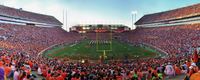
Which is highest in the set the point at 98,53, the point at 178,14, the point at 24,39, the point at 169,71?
the point at 178,14

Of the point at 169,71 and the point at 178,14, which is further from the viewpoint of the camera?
the point at 178,14

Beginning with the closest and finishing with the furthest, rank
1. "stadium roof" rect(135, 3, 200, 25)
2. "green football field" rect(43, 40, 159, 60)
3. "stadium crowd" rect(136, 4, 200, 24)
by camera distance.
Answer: "green football field" rect(43, 40, 159, 60) < "stadium roof" rect(135, 3, 200, 25) < "stadium crowd" rect(136, 4, 200, 24)

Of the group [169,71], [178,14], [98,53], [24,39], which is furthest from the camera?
[178,14]

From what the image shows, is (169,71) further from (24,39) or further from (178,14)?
(178,14)

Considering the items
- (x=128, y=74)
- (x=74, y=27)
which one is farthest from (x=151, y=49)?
(x=74, y=27)

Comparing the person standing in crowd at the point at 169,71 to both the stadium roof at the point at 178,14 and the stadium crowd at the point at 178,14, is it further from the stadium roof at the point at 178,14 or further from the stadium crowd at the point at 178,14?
the stadium crowd at the point at 178,14

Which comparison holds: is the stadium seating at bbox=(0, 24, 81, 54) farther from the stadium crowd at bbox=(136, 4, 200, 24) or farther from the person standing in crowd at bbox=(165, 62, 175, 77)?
the person standing in crowd at bbox=(165, 62, 175, 77)

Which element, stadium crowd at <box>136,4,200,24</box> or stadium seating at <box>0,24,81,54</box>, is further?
stadium crowd at <box>136,4,200,24</box>

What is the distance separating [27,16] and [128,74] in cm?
5207

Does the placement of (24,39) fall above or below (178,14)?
below

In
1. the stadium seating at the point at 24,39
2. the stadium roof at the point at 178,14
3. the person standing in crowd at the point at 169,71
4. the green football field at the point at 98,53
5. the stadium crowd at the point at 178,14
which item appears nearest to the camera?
the person standing in crowd at the point at 169,71

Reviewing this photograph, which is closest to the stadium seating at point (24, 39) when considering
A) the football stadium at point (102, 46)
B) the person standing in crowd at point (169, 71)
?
the football stadium at point (102, 46)

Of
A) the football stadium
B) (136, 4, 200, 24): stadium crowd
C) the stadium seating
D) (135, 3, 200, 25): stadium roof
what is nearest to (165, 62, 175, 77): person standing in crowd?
the football stadium

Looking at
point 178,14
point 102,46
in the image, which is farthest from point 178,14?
point 102,46
